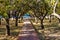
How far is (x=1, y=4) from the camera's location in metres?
20.3

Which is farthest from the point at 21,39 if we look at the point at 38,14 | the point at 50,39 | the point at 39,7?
the point at 38,14

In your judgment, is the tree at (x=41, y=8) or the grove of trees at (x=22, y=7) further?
the tree at (x=41, y=8)

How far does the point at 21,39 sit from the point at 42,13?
9508 mm

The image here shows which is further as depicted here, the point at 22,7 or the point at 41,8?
the point at 41,8

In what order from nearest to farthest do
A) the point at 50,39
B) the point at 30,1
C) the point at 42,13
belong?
the point at 50,39, the point at 30,1, the point at 42,13

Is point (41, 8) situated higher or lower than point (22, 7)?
lower

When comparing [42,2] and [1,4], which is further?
[42,2]

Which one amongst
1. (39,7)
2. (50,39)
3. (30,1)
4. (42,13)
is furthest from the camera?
(42,13)

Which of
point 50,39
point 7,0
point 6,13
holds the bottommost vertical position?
point 50,39

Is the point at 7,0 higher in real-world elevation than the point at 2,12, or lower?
higher

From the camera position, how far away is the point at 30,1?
963 inches

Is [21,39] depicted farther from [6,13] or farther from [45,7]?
[45,7]

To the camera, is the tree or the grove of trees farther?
the tree

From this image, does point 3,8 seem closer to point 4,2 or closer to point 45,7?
point 4,2
